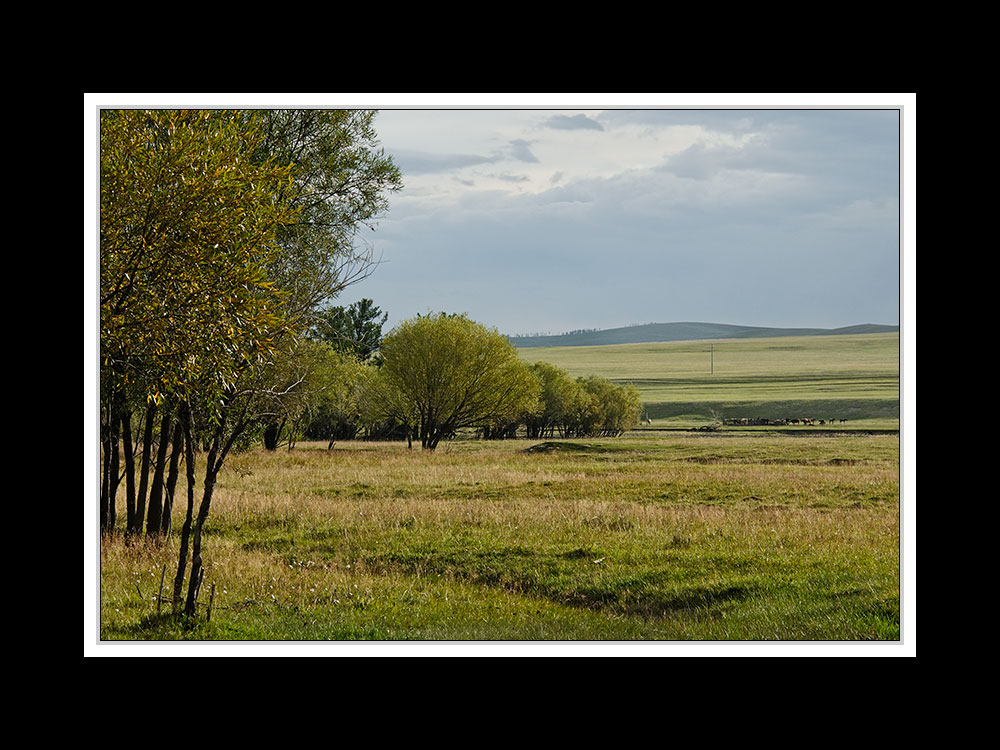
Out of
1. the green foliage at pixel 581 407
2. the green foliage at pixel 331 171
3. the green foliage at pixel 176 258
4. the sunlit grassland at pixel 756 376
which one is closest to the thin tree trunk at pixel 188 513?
the green foliage at pixel 176 258

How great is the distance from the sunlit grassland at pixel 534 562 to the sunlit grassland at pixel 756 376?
23.8 m

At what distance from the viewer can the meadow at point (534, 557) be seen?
32.4 feet

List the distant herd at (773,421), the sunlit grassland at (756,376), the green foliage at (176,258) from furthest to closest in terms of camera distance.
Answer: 1. the sunlit grassland at (756,376)
2. the distant herd at (773,421)
3. the green foliage at (176,258)

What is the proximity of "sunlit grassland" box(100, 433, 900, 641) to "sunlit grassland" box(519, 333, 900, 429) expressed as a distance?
23820 mm

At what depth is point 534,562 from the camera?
13555mm

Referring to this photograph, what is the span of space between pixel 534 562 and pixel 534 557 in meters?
0.34

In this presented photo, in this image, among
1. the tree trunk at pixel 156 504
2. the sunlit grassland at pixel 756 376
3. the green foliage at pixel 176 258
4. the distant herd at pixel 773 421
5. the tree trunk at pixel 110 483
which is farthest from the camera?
the sunlit grassland at pixel 756 376

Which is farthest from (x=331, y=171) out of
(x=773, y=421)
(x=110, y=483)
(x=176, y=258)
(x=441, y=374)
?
(x=773, y=421)

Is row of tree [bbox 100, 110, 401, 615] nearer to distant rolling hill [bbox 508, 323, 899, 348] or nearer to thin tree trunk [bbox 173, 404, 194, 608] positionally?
thin tree trunk [bbox 173, 404, 194, 608]

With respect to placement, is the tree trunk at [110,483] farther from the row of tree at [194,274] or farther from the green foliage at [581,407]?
the green foliage at [581,407]

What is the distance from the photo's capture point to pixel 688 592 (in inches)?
454
